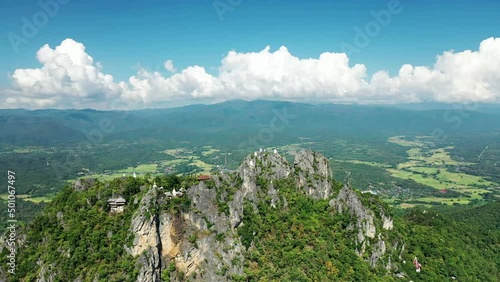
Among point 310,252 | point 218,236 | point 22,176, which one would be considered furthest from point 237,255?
point 22,176

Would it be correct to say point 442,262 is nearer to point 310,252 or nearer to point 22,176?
point 310,252

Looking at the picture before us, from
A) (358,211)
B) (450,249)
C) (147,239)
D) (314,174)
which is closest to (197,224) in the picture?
(147,239)

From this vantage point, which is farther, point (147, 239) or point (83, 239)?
point (83, 239)

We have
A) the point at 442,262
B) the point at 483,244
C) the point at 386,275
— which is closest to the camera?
the point at 386,275

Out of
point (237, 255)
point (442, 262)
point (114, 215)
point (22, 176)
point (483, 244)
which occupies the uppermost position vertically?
point (114, 215)

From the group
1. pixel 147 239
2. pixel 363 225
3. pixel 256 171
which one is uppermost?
pixel 256 171

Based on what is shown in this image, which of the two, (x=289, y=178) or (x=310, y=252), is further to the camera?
(x=289, y=178)

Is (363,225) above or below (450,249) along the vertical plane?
above

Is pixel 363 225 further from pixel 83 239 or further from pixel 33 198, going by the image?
pixel 33 198
